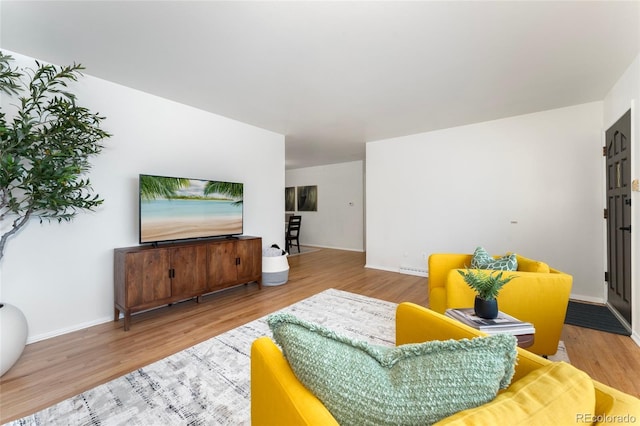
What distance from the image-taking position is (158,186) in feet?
9.71

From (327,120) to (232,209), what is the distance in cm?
192

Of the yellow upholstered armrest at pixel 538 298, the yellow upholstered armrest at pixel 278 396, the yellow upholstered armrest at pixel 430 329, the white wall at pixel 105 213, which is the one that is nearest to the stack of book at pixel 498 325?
the yellow upholstered armrest at pixel 430 329

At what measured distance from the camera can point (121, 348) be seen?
2.25m

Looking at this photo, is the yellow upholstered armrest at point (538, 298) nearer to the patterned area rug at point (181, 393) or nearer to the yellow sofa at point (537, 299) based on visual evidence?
the yellow sofa at point (537, 299)

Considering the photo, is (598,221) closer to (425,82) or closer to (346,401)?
(425,82)

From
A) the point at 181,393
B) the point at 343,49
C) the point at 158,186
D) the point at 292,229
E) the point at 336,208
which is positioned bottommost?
the point at 181,393

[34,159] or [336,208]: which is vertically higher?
[34,159]

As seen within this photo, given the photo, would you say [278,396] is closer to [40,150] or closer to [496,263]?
[496,263]

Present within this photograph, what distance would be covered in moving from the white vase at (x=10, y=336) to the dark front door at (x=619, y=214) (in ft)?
17.1

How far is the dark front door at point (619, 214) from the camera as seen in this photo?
8.47ft

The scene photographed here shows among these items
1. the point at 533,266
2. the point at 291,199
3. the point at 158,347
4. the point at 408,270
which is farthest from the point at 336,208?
the point at 158,347

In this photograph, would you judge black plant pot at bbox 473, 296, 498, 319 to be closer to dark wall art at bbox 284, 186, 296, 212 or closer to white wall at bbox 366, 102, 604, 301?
white wall at bbox 366, 102, 604, 301

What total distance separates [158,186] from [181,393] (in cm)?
215

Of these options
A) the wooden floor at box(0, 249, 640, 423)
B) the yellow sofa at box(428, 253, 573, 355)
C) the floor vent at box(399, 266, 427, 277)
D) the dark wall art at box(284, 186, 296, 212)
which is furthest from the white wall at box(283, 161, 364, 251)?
the yellow sofa at box(428, 253, 573, 355)
